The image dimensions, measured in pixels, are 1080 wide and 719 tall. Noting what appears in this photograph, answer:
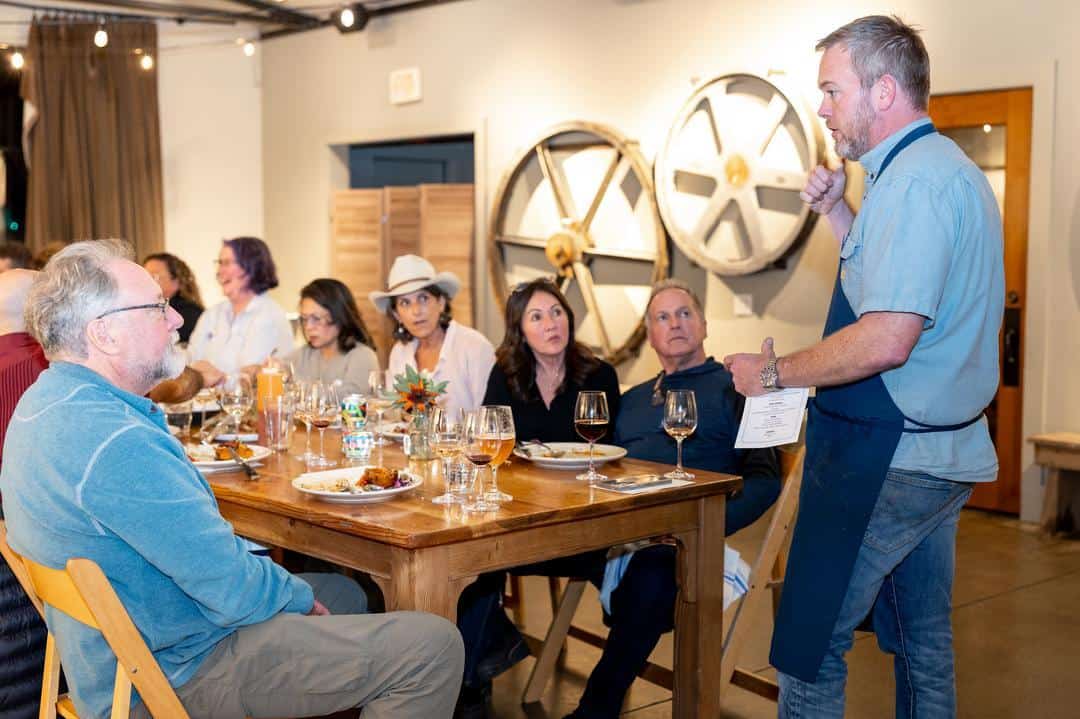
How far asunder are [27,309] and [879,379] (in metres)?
1.60

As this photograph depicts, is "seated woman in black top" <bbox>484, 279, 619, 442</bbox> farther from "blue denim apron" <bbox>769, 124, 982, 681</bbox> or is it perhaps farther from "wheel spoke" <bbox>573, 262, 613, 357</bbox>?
"wheel spoke" <bbox>573, 262, 613, 357</bbox>

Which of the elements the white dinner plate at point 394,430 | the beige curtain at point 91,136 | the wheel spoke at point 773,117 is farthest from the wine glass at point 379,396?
the beige curtain at point 91,136

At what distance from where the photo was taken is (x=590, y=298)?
725 centimetres

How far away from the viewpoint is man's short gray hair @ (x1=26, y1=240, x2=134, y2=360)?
217cm

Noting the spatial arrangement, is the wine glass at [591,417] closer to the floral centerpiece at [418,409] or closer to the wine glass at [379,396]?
the floral centerpiece at [418,409]

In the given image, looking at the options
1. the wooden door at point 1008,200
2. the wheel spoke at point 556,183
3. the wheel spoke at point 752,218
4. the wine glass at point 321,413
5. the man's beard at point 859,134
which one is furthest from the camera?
the wheel spoke at point 556,183

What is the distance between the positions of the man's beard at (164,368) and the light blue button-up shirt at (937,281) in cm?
130

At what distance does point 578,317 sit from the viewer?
24.5 ft

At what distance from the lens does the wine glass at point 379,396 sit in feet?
11.5

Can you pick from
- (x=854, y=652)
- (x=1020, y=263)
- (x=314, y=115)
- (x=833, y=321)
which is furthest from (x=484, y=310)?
(x=833, y=321)

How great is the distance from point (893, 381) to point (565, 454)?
1091 millimetres

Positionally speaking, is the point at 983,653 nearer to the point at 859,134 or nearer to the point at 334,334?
the point at 859,134

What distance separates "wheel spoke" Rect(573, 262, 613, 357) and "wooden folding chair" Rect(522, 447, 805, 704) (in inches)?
148

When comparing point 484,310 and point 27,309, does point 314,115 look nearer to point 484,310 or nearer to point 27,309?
point 484,310
